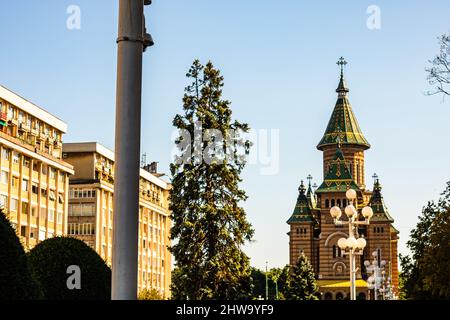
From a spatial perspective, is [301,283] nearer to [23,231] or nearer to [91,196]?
[91,196]

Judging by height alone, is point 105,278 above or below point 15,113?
below

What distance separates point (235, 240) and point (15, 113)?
42552 millimetres

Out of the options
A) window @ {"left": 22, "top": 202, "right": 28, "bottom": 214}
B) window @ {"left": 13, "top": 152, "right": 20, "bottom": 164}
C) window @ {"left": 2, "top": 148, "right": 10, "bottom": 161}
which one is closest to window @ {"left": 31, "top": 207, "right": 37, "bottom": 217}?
window @ {"left": 22, "top": 202, "right": 28, "bottom": 214}

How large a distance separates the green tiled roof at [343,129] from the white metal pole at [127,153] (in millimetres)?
144673

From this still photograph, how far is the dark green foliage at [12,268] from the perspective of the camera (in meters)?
10.1

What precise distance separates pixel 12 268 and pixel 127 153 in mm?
6524

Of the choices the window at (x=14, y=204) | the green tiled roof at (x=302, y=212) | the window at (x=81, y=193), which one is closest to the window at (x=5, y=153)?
the window at (x=14, y=204)

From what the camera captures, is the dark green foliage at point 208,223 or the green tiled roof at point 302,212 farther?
the green tiled roof at point 302,212

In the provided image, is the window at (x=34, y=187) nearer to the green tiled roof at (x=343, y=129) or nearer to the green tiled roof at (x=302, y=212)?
the green tiled roof at (x=302, y=212)

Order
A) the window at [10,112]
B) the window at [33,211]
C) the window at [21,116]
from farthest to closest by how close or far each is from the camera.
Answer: the window at [33,211] < the window at [21,116] < the window at [10,112]

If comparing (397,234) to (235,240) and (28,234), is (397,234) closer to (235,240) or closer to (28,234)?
(28,234)
